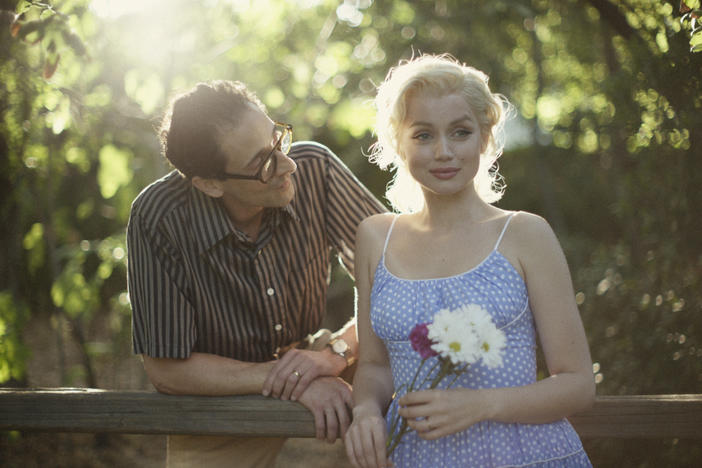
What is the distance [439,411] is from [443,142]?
2.54ft

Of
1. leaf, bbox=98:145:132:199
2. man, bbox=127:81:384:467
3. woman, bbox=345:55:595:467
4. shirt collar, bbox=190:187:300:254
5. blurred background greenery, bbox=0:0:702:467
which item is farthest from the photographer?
leaf, bbox=98:145:132:199

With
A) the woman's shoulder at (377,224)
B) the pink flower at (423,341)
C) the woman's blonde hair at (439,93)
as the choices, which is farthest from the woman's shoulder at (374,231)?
the pink flower at (423,341)

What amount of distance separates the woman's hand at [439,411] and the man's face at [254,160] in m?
1.08

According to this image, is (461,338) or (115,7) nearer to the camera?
(461,338)

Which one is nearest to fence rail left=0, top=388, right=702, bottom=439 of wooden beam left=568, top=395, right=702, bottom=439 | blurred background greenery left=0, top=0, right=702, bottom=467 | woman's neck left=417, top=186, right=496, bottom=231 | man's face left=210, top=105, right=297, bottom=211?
wooden beam left=568, top=395, right=702, bottom=439

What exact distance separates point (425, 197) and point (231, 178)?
790mm

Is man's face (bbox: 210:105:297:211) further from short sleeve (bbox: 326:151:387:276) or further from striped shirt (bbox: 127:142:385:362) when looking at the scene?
short sleeve (bbox: 326:151:387:276)

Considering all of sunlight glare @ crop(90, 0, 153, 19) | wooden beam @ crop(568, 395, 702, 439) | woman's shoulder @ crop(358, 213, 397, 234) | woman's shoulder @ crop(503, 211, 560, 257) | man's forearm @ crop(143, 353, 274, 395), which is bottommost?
wooden beam @ crop(568, 395, 702, 439)

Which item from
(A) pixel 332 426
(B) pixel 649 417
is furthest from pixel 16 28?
(B) pixel 649 417

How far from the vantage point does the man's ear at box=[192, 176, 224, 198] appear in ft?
8.21

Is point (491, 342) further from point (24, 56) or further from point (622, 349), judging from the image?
point (24, 56)

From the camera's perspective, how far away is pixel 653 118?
3.08 metres

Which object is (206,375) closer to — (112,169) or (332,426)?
(332,426)

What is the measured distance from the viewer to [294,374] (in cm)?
212
